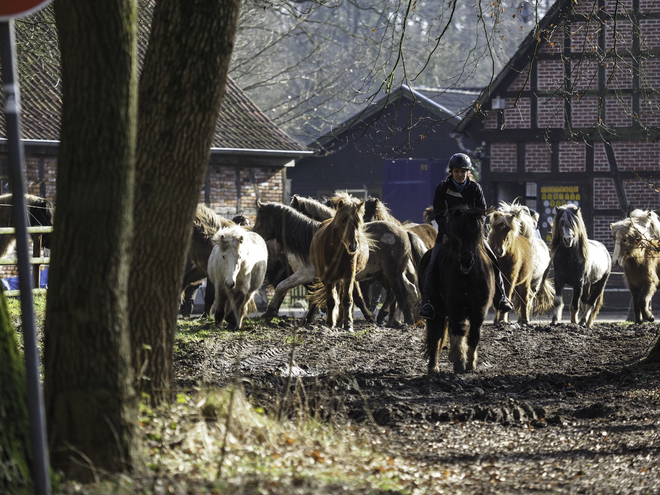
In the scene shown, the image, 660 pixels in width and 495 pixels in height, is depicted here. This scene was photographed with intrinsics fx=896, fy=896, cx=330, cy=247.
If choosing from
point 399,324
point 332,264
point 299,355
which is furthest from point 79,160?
point 399,324

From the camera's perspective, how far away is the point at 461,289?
9.70 m

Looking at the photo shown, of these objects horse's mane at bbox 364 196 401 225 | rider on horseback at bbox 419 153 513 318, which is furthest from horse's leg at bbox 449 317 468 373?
horse's mane at bbox 364 196 401 225

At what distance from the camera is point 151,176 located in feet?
17.7

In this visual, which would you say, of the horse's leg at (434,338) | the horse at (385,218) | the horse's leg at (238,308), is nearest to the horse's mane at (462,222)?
the horse's leg at (434,338)

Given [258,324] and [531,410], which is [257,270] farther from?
[531,410]

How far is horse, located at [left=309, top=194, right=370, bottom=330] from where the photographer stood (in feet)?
44.9

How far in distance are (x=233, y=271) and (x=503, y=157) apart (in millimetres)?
16391

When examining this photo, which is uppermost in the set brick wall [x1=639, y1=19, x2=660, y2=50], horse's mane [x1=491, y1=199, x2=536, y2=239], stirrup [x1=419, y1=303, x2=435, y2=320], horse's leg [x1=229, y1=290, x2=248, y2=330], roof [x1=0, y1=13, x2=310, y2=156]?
brick wall [x1=639, y1=19, x2=660, y2=50]

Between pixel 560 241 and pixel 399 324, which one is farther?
pixel 560 241

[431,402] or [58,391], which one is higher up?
[58,391]

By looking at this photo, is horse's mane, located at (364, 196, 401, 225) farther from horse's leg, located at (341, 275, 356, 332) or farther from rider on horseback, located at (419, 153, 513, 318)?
rider on horseback, located at (419, 153, 513, 318)

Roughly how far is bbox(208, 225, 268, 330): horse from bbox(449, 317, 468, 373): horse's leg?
439 cm

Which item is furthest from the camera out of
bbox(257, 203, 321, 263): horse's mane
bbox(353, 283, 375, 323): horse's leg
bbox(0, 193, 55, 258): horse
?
bbox(0, 193, 55, 258): horse

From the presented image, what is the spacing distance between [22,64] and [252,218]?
430 inches
